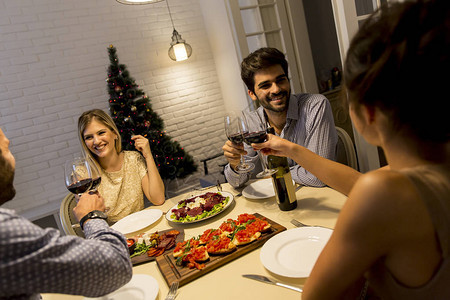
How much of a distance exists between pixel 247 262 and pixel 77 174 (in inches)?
31.0

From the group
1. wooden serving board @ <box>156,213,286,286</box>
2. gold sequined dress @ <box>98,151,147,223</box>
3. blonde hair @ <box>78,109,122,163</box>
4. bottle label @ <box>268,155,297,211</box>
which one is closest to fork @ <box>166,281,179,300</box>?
wooden serving board @ <box>156,213,286,286</box>

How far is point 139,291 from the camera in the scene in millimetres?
863

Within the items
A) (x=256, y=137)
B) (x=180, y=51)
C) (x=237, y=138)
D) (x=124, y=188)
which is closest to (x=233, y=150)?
(x=237, y=138)

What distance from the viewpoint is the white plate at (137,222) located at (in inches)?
57.0

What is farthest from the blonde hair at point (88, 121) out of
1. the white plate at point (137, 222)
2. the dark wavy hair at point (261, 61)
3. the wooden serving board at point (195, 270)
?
the wooden serving board at point (195, 270)

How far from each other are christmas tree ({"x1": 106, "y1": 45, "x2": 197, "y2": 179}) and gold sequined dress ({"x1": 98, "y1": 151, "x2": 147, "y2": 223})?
148 cm

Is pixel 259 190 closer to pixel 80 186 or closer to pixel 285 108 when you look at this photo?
pixel 285 108

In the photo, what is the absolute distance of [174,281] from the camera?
87 centimetres

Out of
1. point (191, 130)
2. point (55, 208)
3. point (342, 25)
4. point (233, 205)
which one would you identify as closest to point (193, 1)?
point (191, 130)

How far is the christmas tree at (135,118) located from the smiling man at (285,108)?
224 centimetres

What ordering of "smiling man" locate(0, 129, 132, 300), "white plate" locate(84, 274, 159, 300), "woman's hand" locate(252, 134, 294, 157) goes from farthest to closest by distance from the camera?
"woman's hand" locate(252, 134, 294, 157) → "white plate" locate(84, 274, 159, 300) → "smiling man" locate(0, 129, 132, 300)

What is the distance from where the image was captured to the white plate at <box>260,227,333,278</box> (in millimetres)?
803

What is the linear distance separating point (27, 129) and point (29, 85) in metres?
0.56

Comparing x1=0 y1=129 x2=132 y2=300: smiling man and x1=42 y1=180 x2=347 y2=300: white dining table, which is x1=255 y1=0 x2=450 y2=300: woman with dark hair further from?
x1=0 y1=129 x2=132 y2=300: smiling man
